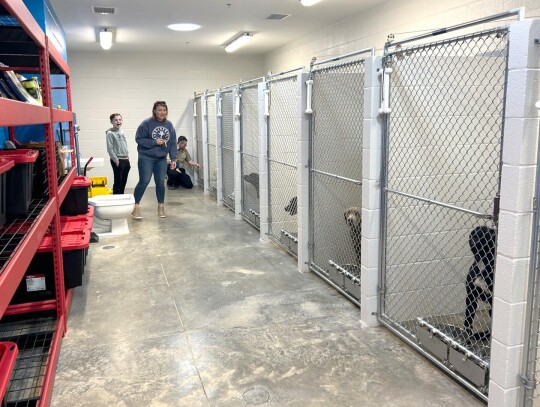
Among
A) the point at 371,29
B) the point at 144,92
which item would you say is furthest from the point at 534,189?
the point at 144,92

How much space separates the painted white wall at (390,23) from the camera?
4602 mm

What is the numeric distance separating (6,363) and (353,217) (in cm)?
279

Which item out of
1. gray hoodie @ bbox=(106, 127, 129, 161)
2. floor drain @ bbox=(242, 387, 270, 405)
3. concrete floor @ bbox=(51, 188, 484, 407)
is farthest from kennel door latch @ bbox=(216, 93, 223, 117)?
floor drain @ bbox=(242, 387, 270, 405)

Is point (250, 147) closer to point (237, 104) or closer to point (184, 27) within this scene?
point (237, 104)

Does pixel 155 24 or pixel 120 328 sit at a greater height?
pixel 155 24

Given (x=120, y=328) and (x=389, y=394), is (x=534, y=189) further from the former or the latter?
(x=120, y=328)

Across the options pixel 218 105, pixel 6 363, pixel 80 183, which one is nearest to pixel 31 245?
pixel 6 363

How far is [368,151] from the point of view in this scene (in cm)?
309

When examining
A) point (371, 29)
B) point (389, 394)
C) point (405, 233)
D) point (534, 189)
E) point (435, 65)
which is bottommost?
point (389, 394)

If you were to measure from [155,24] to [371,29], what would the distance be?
3.16 metres

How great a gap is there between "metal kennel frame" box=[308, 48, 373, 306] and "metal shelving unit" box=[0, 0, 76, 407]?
6.62ft

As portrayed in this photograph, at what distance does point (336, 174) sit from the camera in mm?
4176

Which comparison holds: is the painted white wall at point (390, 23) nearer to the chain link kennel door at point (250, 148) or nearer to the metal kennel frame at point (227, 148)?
the chain link kennel door at point (250, 148)

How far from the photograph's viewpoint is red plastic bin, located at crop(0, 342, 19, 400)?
1.60 m
